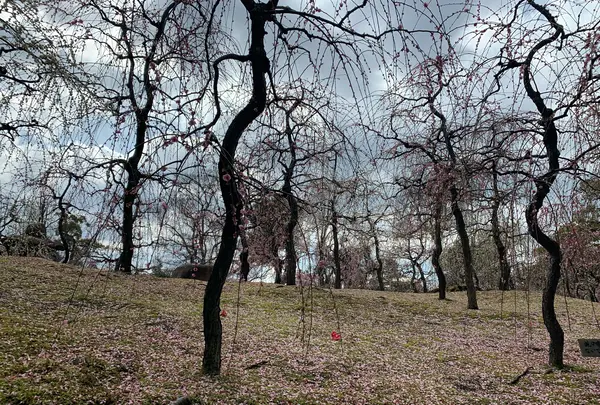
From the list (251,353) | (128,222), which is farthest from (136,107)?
(251,353)

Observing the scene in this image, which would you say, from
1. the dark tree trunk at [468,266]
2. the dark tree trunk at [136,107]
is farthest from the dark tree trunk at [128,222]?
the dark tree trunk at [468,266]

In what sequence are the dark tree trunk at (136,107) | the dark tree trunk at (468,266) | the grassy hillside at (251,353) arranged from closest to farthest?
the dark tree trunk at (136,107), the grassy hillside at (251,353), the dark tree trunk at (468,266)

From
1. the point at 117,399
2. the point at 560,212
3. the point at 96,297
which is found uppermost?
the point at 560,212

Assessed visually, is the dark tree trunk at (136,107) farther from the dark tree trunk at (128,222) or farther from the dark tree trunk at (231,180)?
the dark tree trunk at (231,180)

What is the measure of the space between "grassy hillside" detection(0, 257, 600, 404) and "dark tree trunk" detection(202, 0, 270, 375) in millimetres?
335

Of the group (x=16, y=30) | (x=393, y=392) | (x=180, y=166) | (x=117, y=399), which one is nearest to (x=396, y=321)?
(x=393, y=392)

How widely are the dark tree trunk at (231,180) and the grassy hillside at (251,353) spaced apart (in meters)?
0.33

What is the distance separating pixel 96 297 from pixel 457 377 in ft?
17.5

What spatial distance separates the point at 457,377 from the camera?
4.86m

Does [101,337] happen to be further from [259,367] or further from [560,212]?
[560,212]

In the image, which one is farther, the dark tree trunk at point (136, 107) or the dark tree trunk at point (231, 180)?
the dark tree trunk at point (231, 180)

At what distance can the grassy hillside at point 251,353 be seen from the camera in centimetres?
337

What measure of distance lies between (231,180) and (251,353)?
2.80 meters

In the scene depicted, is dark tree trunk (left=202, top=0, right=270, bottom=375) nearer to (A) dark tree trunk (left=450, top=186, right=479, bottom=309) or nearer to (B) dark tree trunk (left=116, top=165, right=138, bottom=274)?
(B) dark tree trunk (left=116, top=165, right=138, bottom=274)
